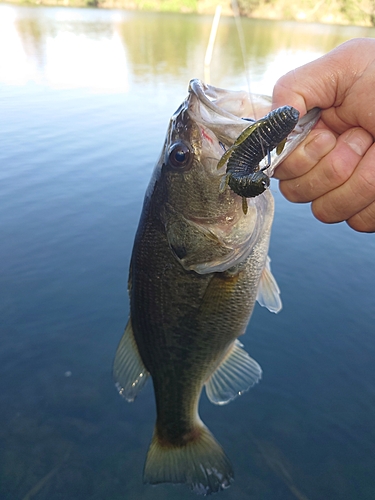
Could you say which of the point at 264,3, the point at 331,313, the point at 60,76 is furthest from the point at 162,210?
the point at 264,3

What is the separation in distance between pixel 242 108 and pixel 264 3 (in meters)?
62.5

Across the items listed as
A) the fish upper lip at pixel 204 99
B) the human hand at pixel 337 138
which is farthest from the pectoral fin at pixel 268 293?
the fish upper lip at pixel 204 99

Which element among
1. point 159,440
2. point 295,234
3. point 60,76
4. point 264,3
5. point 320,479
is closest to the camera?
point 159,440

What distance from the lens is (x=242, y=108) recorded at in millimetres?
1911

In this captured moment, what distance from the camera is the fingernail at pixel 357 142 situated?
2055mm

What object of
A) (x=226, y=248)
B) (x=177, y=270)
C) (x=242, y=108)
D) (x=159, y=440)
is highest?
(x=242, y=108)

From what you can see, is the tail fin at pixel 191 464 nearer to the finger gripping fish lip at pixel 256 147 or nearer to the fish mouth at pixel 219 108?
the finger gripping fish lip at pixel 256 147

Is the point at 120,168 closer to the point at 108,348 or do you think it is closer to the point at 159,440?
the point at 108,348

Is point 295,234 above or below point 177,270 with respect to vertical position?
below

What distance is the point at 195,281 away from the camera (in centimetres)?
193

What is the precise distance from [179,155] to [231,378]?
1.48 m

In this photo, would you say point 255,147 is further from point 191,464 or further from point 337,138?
point 191,464

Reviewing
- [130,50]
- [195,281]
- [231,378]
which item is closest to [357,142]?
[195,281]

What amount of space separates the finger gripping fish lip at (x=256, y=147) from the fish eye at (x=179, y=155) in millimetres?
267
